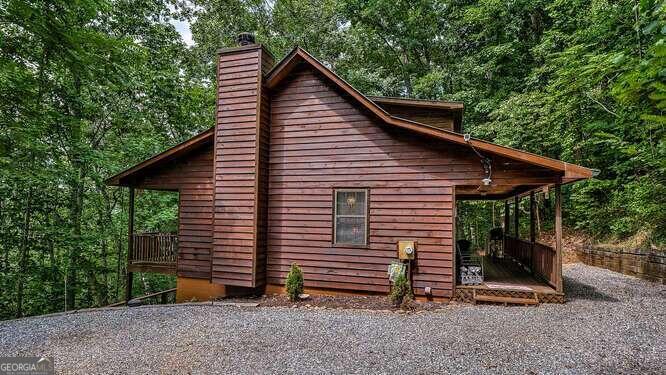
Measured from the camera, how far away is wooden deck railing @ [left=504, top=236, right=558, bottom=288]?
22.9ft

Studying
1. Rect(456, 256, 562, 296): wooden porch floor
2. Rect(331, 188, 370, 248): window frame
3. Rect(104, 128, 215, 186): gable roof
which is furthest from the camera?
Rect(104, 128, 215, 186): gable roof

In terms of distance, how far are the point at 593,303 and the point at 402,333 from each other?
4.14 m

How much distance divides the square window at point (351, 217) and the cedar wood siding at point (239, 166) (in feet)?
5.87

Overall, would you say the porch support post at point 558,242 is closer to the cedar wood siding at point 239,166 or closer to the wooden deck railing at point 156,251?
the cedar wood siding at point 239,166

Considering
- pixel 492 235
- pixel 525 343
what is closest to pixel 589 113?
pixel 492 235

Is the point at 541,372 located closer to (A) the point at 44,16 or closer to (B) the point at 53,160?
(A) the point at 44,16

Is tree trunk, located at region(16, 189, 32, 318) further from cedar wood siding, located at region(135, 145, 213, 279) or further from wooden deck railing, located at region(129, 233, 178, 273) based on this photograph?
cedar wood siding, located at region(135, 145, 213, 279)

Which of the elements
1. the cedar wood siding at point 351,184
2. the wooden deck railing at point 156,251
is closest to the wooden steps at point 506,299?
the cedar wood siding at point 351,184

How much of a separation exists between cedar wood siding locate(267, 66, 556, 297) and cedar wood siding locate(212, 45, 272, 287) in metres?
0.54

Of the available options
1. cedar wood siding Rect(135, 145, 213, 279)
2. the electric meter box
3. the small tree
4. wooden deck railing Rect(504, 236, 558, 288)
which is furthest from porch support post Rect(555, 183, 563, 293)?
cedar wood siding Rect(135, 145, 213, 279)

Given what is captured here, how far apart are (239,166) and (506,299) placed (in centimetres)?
619

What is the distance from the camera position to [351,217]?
7.65 meters

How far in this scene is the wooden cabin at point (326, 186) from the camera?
6934 mm

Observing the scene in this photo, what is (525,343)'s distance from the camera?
4.58 m
